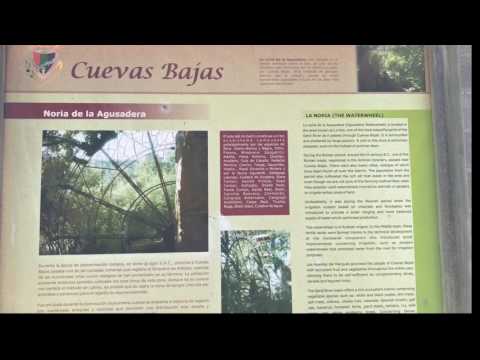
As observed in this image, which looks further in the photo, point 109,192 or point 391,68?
point 391,68

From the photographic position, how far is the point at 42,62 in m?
2.46

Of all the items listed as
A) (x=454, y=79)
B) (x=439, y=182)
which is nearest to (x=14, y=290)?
(x=439, y=182)

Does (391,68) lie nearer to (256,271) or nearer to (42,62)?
(256,271)

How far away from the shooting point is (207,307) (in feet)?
7.80

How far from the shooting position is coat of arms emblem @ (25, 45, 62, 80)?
2.46 metres

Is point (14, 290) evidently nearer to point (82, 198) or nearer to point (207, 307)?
point (82, 198)

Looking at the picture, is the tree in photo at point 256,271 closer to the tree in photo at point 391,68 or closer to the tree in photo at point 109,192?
the tree in photo at point 109,192

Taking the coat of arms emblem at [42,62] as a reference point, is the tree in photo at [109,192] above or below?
below

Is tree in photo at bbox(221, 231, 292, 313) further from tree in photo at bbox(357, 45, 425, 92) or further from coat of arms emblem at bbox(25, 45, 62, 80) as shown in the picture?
coat of arms emblem at bbox(25, 45, 62, 80)

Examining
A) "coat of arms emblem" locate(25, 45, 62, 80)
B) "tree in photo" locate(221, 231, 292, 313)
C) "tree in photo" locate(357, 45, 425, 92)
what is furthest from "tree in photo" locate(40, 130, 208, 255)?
"tree in photo" locate(357, 45, 425, 92)

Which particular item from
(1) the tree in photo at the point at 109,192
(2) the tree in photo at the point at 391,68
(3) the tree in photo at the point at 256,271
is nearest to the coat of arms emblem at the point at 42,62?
(1) the tree in photo at the point at 109,192

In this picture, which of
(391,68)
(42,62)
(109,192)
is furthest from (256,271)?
(42,62)

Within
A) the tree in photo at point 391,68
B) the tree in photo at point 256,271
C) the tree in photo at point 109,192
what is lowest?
the tree in photo at point 256,271

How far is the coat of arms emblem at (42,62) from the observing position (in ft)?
8.05
